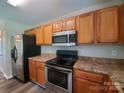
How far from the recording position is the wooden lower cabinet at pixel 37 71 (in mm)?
2745

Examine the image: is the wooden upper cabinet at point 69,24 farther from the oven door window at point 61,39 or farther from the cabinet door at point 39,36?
the cabinet door at point 39,36

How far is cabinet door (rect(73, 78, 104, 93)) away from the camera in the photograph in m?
1.60

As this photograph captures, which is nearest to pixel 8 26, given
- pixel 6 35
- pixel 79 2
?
pixel 6 35

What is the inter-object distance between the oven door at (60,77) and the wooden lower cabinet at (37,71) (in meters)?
0.34

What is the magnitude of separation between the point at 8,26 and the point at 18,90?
2531mm

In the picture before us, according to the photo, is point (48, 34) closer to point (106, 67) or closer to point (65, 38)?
point (65, 38)

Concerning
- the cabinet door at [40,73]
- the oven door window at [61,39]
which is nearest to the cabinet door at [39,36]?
the oven door window at [61,39]

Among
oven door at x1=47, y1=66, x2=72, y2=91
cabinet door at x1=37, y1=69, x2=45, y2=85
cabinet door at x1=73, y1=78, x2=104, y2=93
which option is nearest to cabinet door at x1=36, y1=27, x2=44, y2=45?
cabinet door at x1=37, y1=69, x2=45, y2=85

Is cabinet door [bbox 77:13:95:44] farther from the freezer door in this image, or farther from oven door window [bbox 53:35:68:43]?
the freezer door

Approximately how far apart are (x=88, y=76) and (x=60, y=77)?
738 millimetres

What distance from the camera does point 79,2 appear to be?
218cm

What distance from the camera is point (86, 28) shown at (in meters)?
2.10

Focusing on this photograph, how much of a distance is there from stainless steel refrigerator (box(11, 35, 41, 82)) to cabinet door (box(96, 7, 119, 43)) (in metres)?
2.44

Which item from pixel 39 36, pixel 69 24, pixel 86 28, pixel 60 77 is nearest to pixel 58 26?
pixel 69 24
